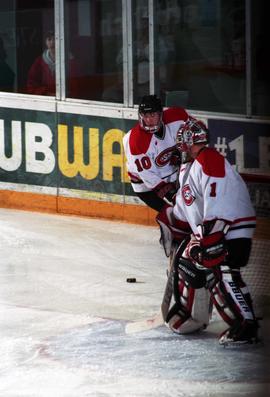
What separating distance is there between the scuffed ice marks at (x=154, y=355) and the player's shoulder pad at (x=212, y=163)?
74 centimetres

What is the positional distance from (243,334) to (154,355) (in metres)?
0.38

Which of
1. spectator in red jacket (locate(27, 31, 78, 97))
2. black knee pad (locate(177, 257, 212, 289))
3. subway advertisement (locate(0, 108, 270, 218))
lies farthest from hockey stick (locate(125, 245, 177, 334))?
spectator in red jacket (locate(27, 31, 78, 97))

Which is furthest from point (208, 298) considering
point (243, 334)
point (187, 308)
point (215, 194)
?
point (215, 194)

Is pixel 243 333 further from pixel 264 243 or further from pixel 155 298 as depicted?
pixel 155 298

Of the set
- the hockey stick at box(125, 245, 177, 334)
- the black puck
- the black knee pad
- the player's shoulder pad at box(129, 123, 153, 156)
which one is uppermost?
the player's shoulder pad at box(129, 123, 153, 156)

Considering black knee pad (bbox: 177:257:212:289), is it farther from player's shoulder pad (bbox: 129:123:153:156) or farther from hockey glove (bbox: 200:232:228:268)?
player's shoulder pad (bbox: 129:123:153:156)

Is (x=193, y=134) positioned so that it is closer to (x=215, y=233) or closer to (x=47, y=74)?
(x=215, y=233)

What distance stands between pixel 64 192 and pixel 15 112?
27.7 inches

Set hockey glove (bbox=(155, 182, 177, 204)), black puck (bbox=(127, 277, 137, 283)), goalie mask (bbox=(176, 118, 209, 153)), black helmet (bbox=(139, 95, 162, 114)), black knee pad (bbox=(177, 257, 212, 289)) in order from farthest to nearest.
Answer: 1. black puck (bbox=(127, 277, 137, 283))
2. hockey glove (bbox=(155, 182, 177, 204))
3. black helmet (bbox=(139, 95, 162, 114))
4. black knee pad (bbox=(177, 257, 212, 289))
5. goalie mask (bbox=(176, 118, 209, 153))

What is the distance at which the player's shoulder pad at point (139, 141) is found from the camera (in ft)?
19.1

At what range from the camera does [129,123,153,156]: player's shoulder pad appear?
5832 millimetres

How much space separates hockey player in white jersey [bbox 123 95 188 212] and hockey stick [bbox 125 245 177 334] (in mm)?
556

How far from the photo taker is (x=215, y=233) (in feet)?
15.7

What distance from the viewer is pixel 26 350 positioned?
502 centimetres
